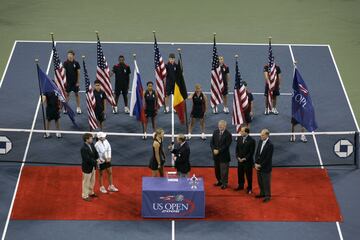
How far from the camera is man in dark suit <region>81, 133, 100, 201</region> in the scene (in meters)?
27.3

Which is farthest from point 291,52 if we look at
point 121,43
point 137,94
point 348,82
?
point 137,94

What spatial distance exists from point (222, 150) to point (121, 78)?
648 centimetres

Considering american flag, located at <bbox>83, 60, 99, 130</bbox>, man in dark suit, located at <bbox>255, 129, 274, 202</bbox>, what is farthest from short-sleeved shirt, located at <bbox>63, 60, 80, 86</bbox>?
man in dark suit, located at <bbox>255, 129, 274, 202</bbox>

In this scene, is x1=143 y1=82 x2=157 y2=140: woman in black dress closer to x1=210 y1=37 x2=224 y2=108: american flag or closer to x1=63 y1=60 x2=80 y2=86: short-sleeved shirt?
x1=210 y1=37 x2=224 y2=108: american flag

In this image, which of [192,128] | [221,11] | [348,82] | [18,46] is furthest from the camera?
[221,11]

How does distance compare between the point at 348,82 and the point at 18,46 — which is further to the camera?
the point at 18,46

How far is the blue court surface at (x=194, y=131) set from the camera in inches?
1059

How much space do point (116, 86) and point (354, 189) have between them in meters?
9.70

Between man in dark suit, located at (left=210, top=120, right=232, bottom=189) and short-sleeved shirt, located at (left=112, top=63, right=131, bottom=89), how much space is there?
19.7 ft

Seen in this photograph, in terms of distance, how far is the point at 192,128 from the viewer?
32.6 metres

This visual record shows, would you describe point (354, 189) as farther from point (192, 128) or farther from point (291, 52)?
point (291, 52)

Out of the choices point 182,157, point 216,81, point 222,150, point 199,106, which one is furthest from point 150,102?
point 222,150

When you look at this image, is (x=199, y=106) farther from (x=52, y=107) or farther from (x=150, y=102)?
(x=52, y=107)

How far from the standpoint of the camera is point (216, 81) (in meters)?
32.8
